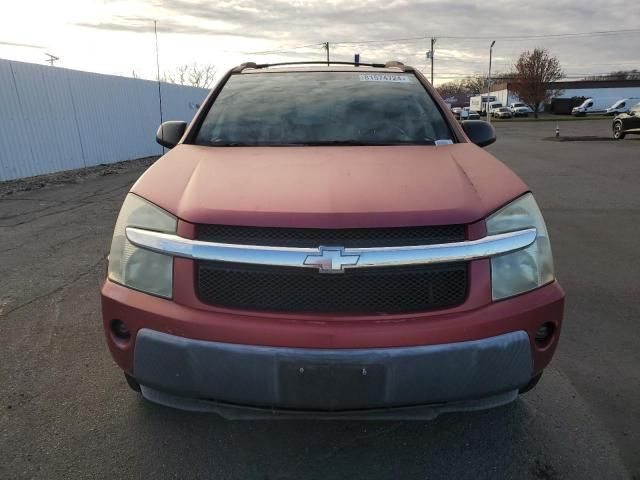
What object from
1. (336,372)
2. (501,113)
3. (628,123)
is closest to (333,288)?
(336,372)

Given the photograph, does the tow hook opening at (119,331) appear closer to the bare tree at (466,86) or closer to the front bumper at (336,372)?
the front bumper at (336,372)

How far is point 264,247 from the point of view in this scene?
5.94 ft

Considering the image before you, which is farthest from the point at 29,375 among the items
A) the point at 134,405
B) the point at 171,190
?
the point at 171,190

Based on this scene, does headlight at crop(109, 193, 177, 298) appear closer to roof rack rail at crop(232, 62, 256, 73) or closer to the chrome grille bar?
the chrome grille bar

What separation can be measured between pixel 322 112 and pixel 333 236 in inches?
57.8

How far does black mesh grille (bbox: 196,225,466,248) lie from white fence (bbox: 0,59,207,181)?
11.1 metres

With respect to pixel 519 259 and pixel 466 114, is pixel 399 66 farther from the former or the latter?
pixel 466 114

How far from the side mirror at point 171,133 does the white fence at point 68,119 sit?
936 centimetres

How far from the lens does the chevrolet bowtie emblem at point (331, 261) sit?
178cm

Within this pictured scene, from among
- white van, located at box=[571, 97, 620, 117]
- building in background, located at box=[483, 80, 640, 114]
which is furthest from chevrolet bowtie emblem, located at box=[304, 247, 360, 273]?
building in background, located at box=[483, 80, 640, 114]

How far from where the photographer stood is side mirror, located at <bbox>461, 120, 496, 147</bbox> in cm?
332

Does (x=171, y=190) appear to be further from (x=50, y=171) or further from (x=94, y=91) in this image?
(x=94, y=91)

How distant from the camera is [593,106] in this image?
215 feet

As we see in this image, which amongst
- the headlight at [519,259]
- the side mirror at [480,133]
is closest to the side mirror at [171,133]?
the side mirror at [480,133]
